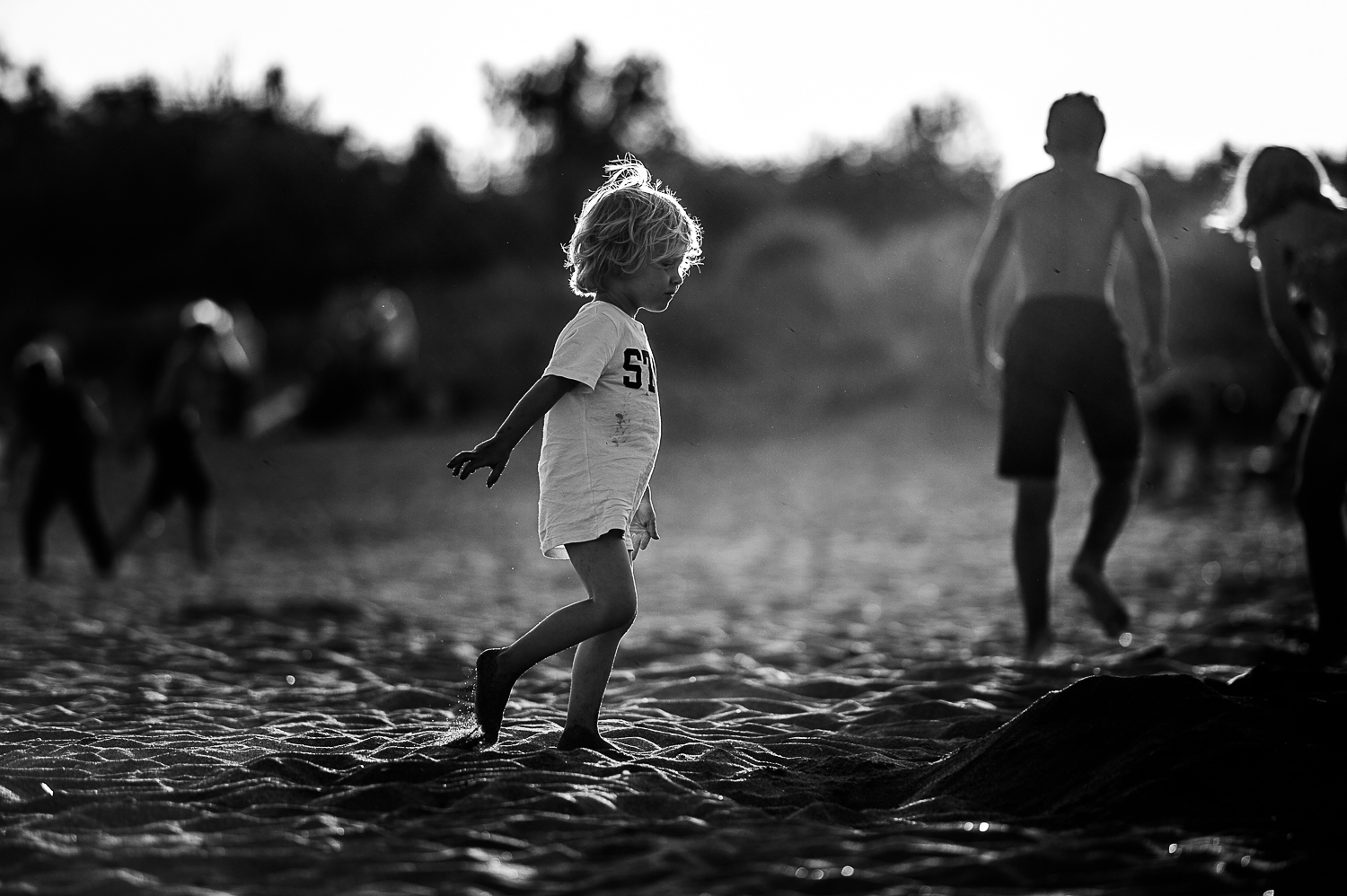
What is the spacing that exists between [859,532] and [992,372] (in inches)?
325

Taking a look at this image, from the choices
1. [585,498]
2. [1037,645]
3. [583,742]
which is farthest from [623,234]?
[1037,645]

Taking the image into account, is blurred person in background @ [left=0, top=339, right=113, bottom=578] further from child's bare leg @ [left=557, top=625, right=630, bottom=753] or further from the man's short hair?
the man's short hair

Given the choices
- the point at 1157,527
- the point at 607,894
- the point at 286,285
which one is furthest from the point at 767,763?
the point at 286,285

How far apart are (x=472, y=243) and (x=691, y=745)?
120 feet

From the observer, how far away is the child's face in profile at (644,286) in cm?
427

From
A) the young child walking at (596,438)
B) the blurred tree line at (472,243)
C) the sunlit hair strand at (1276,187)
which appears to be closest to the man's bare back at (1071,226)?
the sunlit hair strand at (1276,187)

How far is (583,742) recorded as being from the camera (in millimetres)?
4262

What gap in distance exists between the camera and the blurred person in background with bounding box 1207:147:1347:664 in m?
5.46

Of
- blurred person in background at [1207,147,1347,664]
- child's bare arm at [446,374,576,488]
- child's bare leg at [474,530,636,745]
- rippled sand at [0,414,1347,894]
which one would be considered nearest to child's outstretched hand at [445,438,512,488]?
child's bare arm at [446,374,576,488]

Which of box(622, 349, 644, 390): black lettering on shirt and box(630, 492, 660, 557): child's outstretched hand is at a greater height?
box(622, 349, 644, 390): black lettering on shirt

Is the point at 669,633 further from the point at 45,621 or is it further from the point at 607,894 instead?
the point at 607,894

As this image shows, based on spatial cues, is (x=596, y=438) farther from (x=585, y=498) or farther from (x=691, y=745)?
(x=691, y=745)

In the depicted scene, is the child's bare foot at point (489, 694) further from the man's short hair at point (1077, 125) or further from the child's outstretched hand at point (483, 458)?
the man's short hair at point (1077, 125)

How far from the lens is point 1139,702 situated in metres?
4.07
